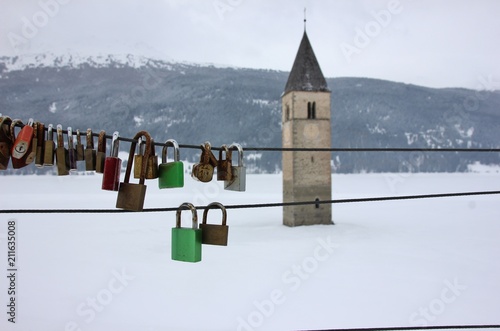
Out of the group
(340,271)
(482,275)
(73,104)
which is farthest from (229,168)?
(73,104)

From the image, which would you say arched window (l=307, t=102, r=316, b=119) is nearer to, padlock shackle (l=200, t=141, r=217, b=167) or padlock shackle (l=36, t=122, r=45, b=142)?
padlock shackle (l=200, t=141, r=217, b=167)

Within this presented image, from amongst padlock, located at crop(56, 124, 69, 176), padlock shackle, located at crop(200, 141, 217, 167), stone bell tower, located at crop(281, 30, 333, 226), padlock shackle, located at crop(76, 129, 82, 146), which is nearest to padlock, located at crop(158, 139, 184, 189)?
padlock shackle, located at crop(200, 141, 217, 167)

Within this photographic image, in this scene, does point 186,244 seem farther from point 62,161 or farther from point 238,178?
point 62,161

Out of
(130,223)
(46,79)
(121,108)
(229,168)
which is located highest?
(46,79)

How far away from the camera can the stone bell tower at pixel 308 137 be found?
33562 millimetres

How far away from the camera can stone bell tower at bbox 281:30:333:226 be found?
33.6 metres

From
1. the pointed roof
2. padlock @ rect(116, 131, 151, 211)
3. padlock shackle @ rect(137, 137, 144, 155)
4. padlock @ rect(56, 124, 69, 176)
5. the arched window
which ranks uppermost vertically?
the pointed roof

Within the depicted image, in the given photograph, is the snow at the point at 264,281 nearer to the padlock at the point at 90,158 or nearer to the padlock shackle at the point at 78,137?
the padlock at the point at 90,158

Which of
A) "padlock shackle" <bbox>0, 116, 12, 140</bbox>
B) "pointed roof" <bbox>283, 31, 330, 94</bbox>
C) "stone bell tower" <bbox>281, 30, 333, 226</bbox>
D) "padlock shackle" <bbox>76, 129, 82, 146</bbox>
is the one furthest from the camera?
"pointed roof" <bbox>283, 31, 330, 94</bbox>

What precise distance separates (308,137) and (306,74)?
545 centimetres

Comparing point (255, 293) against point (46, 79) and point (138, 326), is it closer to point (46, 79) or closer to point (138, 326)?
point (138, 326)

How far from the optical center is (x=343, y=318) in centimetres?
1289

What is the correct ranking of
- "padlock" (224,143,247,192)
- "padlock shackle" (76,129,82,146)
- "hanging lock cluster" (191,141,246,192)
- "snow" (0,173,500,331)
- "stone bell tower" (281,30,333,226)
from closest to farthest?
"padlock shackle" (76,129,82,146) → "hanging lock cluster" (191,141,246,192) → "padlock" (224,143,247,192) → "snow" (0,173,500,331) → "stone bell tower" (281,30,333,226)

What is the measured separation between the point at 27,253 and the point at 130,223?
16012 mm
